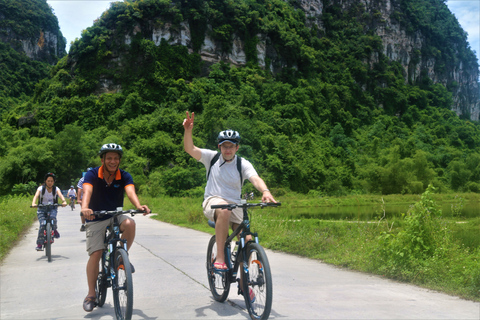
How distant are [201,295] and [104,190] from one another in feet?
5.45

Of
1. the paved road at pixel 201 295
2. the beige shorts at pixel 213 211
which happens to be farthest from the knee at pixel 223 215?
the paved road at pixel 201 295

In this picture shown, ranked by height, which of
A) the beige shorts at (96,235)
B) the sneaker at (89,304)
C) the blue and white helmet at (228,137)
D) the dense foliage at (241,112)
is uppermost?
the dense foliage at (241,112)

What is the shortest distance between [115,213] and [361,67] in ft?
320

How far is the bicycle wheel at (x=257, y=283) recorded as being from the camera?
3.67 m

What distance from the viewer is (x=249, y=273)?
407 centimetres

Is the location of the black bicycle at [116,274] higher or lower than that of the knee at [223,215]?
lower

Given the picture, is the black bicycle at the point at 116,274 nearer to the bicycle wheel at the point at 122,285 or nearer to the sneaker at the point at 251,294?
the bicycle wheel at the point at 122,285

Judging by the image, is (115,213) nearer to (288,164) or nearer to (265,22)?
(288,164)

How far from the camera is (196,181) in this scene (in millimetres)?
41969

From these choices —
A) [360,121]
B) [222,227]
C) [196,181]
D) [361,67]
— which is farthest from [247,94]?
[222,227]

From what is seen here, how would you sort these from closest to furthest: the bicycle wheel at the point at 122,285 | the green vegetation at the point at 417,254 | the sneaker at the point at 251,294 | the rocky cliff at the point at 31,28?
the bicycle wheel at the point at 122,285, the sneaker at the point at 251,294, the green vegetation at the point at 417,254, the rocky cliff at the point at 31,28

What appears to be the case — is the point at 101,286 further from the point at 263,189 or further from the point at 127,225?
the point at 263,189

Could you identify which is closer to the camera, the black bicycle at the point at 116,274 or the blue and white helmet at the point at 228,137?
the black bicycle at the point at 116,274

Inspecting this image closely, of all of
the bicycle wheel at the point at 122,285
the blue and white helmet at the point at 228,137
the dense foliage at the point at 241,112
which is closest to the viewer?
the bicycle wheel at the point at 122,285
